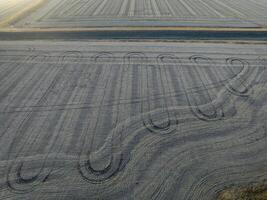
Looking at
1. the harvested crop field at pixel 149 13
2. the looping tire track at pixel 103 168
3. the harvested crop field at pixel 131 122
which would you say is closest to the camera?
the harvested crop field at pixel 131 122

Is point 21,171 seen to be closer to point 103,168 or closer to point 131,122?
point 103,168

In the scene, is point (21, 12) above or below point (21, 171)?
above

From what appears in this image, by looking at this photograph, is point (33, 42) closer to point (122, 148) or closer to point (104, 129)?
point (104, 129)

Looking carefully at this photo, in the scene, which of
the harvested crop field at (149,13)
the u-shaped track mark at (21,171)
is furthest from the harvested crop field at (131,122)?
the harvested crop field at (149,13)

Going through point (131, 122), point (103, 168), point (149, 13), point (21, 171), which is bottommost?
point (21, 171)

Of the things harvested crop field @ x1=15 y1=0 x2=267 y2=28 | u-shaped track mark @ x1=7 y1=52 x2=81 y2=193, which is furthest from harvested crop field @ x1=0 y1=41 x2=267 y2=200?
harvested crop field @ x1=15 y1=0 x2=267 y2=28

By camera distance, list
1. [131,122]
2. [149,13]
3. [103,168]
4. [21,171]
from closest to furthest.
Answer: [21,171] < [103,168] < [131,122] < [149,13]

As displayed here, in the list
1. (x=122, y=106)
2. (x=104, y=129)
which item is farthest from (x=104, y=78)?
(x=104, y=129)

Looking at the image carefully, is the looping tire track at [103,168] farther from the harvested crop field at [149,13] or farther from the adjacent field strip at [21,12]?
the adjacent field strip at [21,12]

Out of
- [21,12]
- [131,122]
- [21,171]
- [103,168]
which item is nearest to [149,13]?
[21,12]
